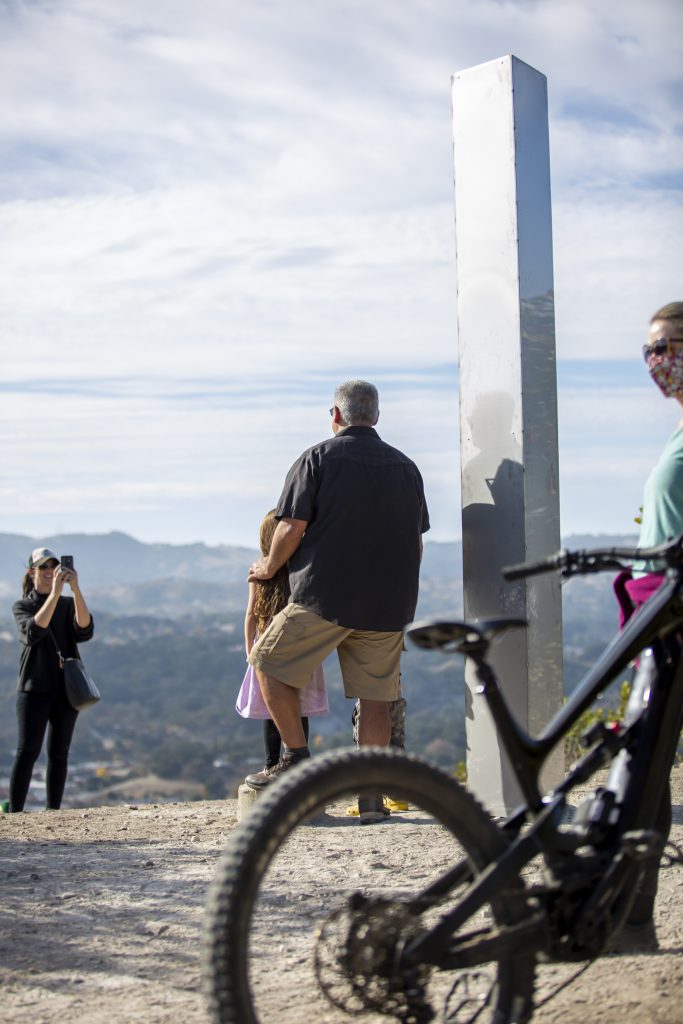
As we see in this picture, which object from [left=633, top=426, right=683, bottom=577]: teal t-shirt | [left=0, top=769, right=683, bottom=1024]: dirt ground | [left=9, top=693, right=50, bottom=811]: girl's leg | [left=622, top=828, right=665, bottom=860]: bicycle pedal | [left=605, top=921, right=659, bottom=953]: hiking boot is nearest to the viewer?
[left=622, top=828, right=665, bottom=860]: bicycle pedal

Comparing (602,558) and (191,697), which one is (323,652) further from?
(191,697)

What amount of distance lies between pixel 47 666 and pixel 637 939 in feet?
17.0

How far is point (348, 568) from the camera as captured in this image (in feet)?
18.5

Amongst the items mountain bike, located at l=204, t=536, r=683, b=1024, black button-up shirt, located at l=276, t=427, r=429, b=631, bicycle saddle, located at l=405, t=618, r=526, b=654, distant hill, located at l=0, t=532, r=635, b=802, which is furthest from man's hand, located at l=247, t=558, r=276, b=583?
distant hill, located at l=0, t=532, r=635, b=802

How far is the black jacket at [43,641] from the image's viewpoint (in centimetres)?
791

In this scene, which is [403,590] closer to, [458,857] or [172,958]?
[458,857]

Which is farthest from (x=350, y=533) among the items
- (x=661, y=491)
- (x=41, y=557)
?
(x=41, y=557)

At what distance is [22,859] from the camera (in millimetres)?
5500

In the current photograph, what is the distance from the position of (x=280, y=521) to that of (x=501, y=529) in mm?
1137

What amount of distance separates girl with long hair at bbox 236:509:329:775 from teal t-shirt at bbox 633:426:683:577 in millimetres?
2801

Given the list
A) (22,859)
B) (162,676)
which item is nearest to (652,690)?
(22,859)

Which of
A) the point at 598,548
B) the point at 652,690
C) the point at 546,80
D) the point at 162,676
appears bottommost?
the point at 652,690

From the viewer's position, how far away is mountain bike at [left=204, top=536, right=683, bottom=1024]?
2418 millimetres

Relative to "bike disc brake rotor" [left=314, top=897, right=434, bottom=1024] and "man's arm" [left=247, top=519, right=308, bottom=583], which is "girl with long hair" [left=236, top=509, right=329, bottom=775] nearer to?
"man's arm" [left=247, top=519, right=308, bottom=583]
